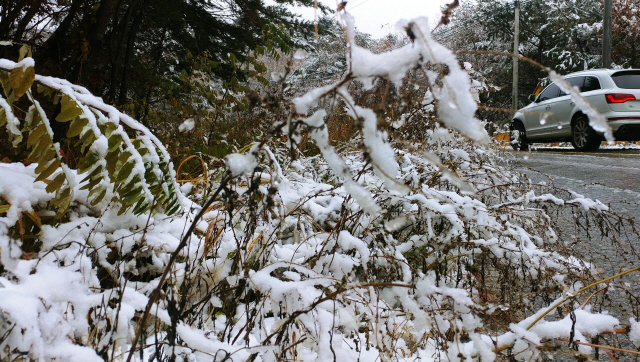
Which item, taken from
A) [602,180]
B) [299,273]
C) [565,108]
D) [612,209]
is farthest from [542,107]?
[299,273]

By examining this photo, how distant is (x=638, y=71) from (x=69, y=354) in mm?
9008

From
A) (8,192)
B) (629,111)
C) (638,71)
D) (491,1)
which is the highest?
(491,1)

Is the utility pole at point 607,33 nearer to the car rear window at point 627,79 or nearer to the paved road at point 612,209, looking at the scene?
the car rear window at point 627,79

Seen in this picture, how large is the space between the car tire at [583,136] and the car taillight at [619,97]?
1.73 ft

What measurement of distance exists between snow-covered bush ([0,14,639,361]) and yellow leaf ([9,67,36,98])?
9.4 inches

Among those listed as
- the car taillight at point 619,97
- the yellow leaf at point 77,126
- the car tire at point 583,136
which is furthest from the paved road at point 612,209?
the car tire at point 583,136

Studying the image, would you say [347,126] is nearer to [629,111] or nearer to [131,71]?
[131,71]

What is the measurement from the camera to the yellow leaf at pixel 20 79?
103cm

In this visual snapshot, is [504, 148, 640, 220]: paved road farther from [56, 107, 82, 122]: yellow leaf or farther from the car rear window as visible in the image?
the car rear window

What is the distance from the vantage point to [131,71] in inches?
203

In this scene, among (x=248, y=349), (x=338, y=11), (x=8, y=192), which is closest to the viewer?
(x=338, y=11)

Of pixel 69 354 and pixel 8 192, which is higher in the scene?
pixel 8 192

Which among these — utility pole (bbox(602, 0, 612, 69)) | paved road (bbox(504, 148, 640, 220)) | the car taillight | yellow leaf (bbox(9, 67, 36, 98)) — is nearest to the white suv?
the car taillight

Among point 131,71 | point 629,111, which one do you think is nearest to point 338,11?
point 131,71
